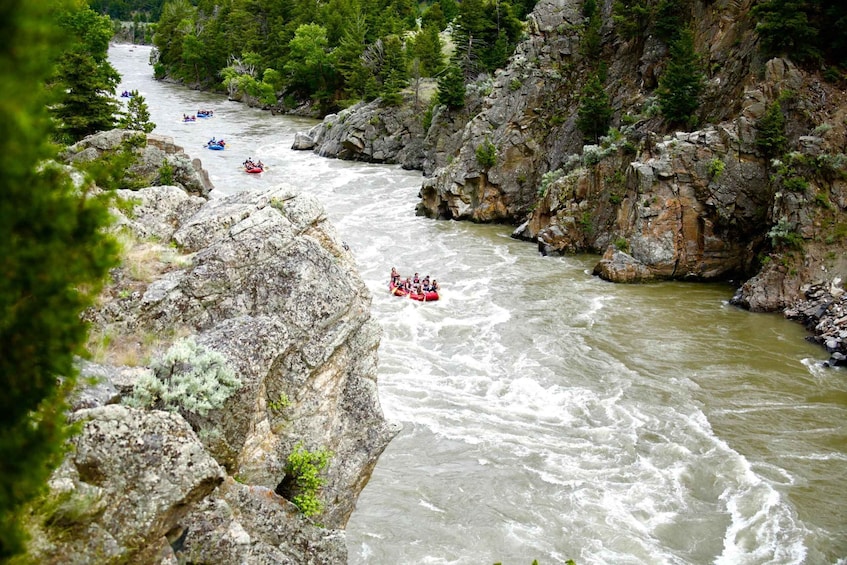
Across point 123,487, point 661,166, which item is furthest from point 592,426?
point 661,166

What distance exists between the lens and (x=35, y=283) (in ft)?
16.0

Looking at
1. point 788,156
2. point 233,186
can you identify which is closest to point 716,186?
point 788,156

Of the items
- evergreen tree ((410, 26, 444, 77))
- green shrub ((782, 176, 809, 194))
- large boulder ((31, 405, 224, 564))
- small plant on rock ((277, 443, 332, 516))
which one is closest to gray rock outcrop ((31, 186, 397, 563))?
large boulder ((31, 405, 224, 564))

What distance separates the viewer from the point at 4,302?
15.7 feet

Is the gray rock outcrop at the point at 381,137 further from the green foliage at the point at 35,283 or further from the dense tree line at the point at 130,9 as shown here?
the dense tree line at the point at 130,9

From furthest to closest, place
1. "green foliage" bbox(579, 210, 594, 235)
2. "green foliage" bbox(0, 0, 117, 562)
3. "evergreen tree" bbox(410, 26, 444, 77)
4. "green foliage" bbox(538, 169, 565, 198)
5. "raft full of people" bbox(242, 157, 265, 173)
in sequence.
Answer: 1. "evergreen tree" bbox(410, 26, 444, 77)
2. "raft full of people" bbox(242, 157, 265, 173)
3. "green foliage" bbox(538, 169, 565, 198)
4. "green foliage" bbox(579, 210, 594, 235)
5. "green foliage" bbox(0, 0, 117, 562)

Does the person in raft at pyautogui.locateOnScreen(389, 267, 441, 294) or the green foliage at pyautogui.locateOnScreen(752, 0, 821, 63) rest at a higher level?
the green foliage at pyautogui.locateOnScreen(752, 0, 821, 63)

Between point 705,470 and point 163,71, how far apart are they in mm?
111107

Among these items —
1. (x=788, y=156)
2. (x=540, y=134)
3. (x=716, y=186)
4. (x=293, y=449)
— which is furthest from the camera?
(x=540, y=134)

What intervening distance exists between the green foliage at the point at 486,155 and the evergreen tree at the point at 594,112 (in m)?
5.16

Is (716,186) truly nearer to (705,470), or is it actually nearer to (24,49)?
(705,470)

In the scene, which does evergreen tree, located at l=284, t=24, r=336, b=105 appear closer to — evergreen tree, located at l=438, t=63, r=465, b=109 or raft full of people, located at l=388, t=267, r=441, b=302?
evergreen tree, located at l=438, t=63, r=465, b=109

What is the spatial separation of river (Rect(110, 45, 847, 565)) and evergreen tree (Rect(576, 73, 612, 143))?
861 cm

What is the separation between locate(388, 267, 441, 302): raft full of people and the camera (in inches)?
1142
